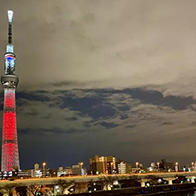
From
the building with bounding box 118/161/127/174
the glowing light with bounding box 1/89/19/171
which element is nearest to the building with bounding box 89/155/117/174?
the building with bounding box 118/161/127/174

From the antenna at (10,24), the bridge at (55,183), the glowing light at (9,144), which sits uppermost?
the antenna at (10,24)

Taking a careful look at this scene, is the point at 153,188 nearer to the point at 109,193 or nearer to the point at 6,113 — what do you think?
the point at 109,193

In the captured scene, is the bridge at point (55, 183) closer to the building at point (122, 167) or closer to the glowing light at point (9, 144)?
the glowing light at point (9, 144)

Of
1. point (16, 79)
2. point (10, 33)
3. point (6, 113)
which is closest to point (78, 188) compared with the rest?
point (6, 113)

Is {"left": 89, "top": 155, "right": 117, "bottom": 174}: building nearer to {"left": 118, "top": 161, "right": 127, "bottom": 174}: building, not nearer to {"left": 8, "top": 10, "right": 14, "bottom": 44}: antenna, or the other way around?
{"left": 118, "top": 161, "right": 127, "bottom": 174}: building

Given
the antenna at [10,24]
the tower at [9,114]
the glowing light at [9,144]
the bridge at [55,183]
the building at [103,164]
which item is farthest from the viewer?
the building at [103,164]

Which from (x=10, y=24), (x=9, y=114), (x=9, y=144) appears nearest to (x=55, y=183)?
(x=9, y=144)

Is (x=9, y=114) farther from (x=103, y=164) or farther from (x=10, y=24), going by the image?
(x=103, y=164)

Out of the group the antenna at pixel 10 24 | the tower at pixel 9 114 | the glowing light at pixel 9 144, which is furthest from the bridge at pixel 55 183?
the antenna at pixel 10 24

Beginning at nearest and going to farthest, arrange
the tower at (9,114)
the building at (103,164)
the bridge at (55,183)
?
the bridge at (55,183), the tower at (9,114), the building at (103,164)
